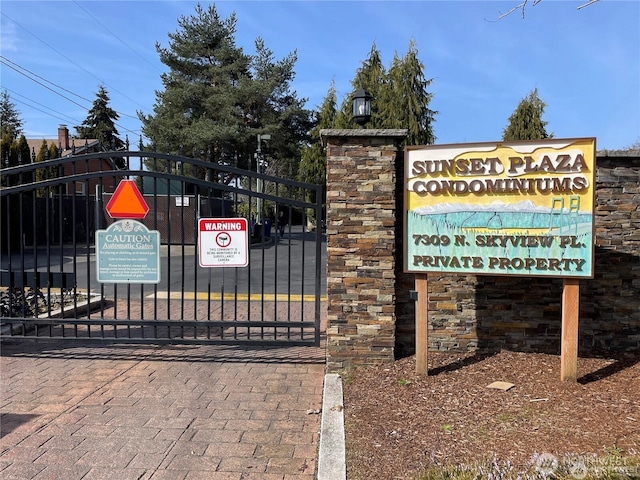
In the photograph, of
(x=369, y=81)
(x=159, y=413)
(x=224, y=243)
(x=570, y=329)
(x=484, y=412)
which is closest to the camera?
(x=484, y=412)

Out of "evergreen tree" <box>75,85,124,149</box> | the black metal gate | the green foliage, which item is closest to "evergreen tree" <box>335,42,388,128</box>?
the green foliage

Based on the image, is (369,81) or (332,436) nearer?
(332,436)

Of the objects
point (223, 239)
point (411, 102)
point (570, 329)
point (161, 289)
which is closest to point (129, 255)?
point (223, 239)

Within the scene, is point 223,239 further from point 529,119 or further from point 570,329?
point 529,119

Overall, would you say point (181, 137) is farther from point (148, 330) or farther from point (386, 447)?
point (386, 447)

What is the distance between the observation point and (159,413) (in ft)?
12.9

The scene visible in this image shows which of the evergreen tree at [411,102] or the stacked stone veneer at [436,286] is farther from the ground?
the evergreen tree at [411,102]

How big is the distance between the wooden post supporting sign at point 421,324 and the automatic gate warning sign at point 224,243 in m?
1.89

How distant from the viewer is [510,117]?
27.2 metres

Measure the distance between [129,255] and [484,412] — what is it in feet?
13.1

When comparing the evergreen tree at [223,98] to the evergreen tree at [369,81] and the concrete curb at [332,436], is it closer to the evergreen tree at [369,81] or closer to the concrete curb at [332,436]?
the evergreen tree at [369,81]

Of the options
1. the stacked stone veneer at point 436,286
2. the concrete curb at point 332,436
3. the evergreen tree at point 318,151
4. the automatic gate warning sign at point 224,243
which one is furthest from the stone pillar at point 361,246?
the evergreen tree at point 318,151

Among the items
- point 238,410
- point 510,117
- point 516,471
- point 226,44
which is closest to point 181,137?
point 226,44

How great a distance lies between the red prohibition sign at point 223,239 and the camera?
17.1ft
